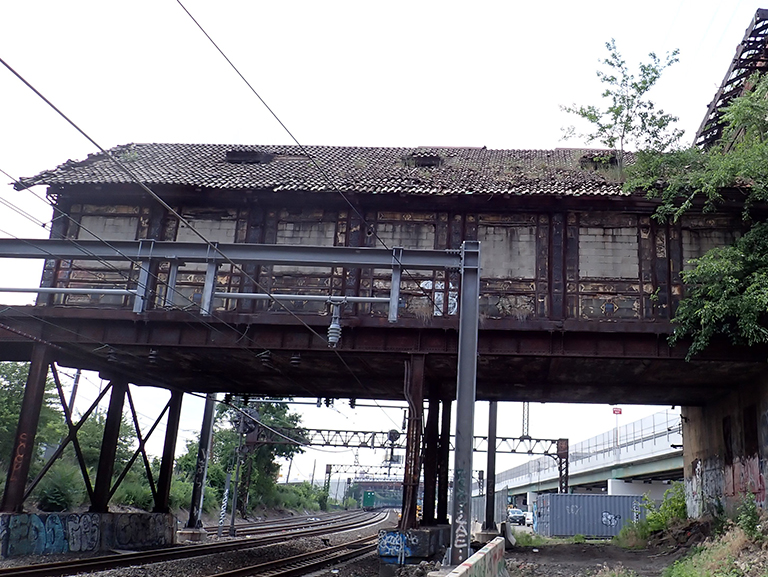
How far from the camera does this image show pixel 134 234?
20.1 m

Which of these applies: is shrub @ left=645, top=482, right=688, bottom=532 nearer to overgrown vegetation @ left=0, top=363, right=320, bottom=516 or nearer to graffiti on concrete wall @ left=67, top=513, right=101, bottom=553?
overgrown vegetation @ left=0, top=363, right=320, bottom=516

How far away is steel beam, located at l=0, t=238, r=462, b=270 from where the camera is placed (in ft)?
49.9

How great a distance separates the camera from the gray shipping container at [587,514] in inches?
1585

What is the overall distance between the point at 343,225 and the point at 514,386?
7.99m

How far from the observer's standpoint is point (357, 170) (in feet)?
70.0

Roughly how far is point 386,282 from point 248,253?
4701 millimetres

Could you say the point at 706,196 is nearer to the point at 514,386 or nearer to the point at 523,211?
the point at 523,211

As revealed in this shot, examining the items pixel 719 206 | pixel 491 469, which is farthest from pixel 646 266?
pixel 491 469

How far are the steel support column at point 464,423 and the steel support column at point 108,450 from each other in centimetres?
1259

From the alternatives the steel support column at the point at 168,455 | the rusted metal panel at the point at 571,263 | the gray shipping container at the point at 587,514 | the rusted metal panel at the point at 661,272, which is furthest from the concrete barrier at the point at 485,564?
the gray shipping container at the point at 587,514

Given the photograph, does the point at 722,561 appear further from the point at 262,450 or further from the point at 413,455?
the point at 262,450

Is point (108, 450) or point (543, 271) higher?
point (543, 271)

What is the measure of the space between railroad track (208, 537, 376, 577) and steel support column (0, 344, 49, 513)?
5.92 m

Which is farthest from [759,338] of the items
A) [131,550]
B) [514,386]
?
[131,550]
